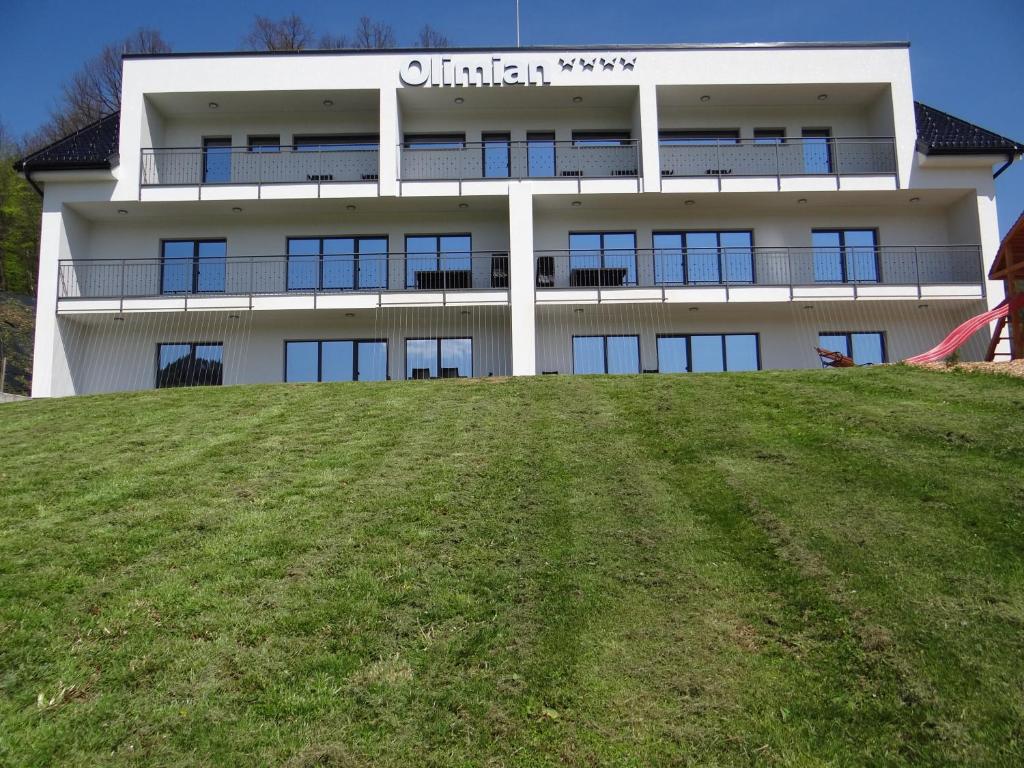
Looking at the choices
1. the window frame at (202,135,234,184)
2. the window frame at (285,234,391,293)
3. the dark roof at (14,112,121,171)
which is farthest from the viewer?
the window frame at (202,135,234,184)

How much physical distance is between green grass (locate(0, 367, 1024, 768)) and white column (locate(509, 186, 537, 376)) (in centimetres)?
1001

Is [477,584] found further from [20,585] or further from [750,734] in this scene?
[20,585]

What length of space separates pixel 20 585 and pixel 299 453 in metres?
4.07

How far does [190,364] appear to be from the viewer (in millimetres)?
21203

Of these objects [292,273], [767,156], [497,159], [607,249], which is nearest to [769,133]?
[767,156]

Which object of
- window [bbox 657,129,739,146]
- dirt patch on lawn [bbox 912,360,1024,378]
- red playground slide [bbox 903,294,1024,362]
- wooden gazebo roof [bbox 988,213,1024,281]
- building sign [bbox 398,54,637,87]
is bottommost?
dirt patch on lawn [bbox 912,360,1024,378]

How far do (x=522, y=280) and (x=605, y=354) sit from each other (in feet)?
10.5

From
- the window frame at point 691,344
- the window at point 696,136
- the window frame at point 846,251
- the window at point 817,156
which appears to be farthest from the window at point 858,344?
the window at point 696,136

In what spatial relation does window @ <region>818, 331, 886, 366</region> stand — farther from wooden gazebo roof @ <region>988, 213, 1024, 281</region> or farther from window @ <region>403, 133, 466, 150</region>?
window @ <region>403, 133, 466, 150</region>

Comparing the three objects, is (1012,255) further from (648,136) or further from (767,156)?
(648,136)

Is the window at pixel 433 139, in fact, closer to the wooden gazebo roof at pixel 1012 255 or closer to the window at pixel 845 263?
the window at pixel 845 263

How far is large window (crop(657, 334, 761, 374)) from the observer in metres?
21.0

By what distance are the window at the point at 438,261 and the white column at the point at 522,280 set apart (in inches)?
53.5

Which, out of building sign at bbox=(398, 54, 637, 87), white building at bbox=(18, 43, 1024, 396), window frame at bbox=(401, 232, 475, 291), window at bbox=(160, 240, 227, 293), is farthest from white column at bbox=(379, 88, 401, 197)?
window at bbox=(160, 240, 227, 293)
